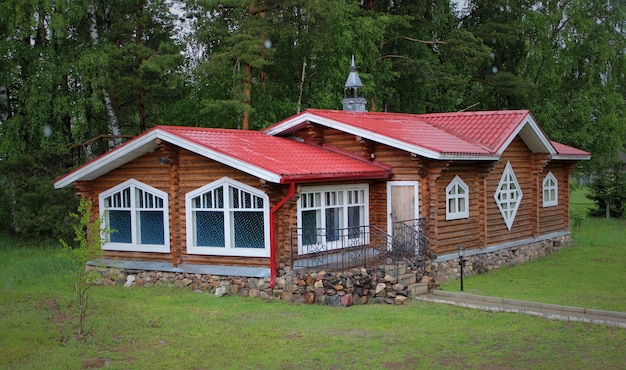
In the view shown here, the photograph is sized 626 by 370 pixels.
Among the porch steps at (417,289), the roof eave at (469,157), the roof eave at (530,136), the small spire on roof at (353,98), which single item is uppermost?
the small spire on roof at (353,98)

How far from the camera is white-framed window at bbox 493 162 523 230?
70.0 ft

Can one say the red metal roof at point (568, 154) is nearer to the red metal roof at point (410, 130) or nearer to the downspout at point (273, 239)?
the red metal roof at point (410, 130)

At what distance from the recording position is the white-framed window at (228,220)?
16.5 meters

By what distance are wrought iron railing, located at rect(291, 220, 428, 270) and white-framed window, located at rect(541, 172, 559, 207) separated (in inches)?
302

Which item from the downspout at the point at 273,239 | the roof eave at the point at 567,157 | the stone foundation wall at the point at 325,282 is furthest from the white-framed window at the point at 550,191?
the downspout at the point at 273,239

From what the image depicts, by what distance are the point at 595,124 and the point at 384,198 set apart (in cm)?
2263

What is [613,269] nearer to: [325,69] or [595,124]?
[325,69]

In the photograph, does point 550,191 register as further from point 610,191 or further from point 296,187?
point 610,191

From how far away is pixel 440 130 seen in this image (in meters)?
Result: 21.1

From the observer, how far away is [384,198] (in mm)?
18969

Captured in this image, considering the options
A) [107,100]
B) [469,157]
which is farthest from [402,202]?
[107,100]

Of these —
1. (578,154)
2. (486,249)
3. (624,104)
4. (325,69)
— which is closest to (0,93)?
(325,69)

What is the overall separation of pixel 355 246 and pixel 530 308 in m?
5.11

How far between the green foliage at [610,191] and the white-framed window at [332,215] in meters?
24.8
